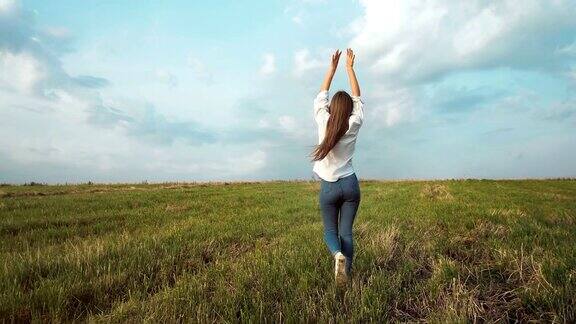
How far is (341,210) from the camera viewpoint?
5844mm

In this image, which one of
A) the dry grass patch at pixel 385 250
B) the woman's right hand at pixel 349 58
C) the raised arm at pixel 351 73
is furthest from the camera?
the dry grass patch at pixel 385 250

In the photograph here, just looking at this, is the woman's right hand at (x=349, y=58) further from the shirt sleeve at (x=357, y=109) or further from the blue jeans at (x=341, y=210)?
the blue jeans at (x=341, y=210)

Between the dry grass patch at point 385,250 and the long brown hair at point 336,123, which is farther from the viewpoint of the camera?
the dry grass patch at point 385,250

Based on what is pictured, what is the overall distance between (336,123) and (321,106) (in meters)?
0.39

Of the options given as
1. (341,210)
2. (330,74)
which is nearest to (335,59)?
(330,74)

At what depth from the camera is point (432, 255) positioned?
23.9ft

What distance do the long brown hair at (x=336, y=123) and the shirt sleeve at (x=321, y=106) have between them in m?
0.13

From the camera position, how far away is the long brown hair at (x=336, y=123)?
18.0 ft

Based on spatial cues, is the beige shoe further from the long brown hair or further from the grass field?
the long brown hair

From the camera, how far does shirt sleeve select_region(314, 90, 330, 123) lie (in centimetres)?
577

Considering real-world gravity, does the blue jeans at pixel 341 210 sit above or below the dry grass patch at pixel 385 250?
above

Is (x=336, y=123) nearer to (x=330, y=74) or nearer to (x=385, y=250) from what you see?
(x=330, y=74)

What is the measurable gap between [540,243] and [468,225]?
2.92 metres

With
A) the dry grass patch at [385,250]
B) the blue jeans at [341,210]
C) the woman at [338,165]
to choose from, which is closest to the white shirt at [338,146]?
the woman at [338,165]
